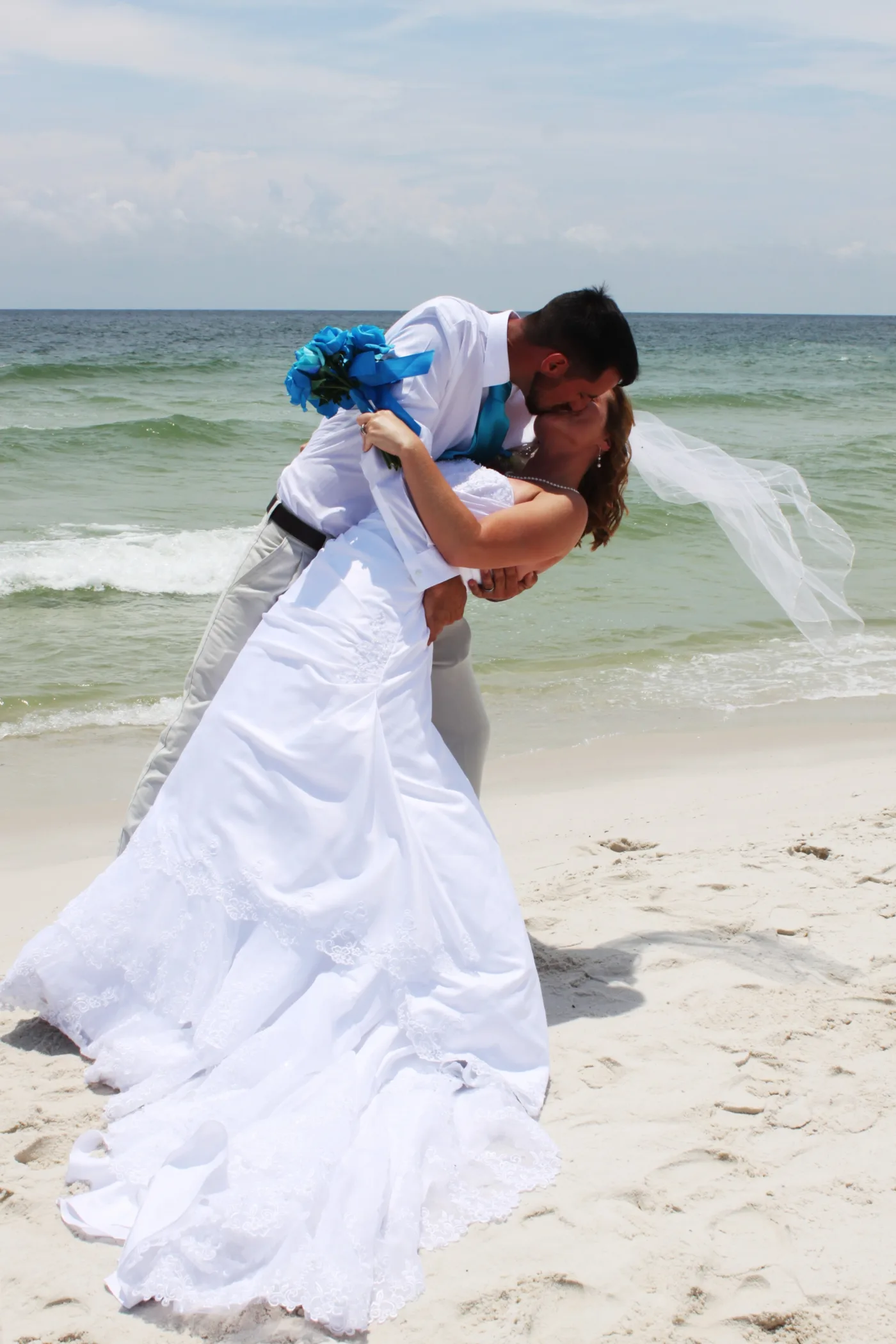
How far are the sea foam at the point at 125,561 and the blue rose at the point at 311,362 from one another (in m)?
7.29

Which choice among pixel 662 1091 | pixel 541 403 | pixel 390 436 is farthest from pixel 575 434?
pixel 662 1091

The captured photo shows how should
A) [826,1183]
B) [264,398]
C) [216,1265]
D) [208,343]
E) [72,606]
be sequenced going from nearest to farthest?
1. [216,1265]
2. [826,1183]
3. [72,606]
4. [264,398]
5. [208,343]

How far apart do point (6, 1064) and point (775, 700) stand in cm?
553

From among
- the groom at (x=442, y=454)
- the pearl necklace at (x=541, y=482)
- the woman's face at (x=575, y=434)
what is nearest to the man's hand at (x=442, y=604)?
the groom at (x=442, y=454)

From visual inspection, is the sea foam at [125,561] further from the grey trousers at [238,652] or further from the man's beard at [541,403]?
the man's beard at [541,403]

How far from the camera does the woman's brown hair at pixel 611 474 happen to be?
370 cm

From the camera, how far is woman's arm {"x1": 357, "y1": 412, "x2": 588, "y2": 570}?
10.7 ft

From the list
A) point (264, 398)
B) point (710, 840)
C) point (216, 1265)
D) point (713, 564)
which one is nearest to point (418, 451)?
point (216, 1265)

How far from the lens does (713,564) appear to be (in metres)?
11.9

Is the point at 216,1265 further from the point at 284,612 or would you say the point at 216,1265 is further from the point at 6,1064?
the point at 284,612

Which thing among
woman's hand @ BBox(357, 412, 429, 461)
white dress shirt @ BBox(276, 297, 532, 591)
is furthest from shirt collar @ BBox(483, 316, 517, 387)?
woman's hand @ BBox(357, 412, 429, 461)

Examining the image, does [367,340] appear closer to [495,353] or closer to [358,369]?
[358,369]

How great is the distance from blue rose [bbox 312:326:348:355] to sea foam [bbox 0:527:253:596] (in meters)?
7.33

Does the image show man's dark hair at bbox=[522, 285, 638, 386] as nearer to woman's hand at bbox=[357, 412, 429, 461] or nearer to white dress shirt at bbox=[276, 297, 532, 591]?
white dress shirt at bbox=[276, 297, 532, 591]
